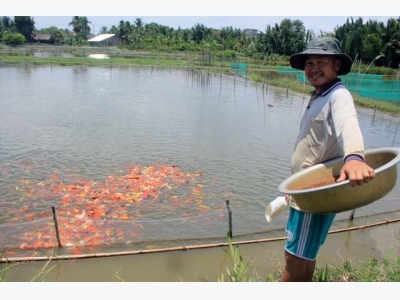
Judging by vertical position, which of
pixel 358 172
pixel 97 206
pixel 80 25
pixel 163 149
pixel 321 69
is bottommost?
pixel 97 206

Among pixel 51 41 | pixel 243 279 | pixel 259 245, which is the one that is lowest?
pixel 259 245

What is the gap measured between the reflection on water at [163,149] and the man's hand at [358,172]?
3.83 metres

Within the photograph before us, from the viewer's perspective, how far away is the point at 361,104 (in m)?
19.2

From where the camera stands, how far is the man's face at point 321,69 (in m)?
2.29

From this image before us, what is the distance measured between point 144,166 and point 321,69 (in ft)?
21.7

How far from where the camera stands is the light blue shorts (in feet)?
7.48

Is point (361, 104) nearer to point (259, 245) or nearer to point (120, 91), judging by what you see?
point (120, 91)

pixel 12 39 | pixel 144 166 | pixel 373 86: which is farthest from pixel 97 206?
pixel 12 39

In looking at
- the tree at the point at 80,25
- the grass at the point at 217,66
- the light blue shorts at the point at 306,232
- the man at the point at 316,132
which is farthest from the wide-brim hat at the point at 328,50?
the tree at the point at 80,25

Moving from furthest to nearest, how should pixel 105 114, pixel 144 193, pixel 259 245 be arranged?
pixel 105 114, pixel 144 193, pixel 259 245

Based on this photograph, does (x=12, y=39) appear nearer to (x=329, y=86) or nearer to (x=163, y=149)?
(x=163, y=149)

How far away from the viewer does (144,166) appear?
855cm

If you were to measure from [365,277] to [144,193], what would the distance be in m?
4.47

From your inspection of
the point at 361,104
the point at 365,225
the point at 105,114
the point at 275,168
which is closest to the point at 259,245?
the point at 365,225
